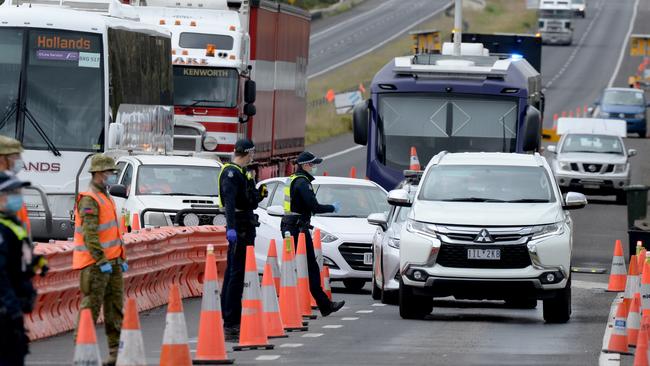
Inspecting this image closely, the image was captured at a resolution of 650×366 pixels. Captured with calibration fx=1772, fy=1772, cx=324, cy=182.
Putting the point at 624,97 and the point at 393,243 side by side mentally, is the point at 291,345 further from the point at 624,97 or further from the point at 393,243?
the point at 624,97

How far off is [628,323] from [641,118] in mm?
48854

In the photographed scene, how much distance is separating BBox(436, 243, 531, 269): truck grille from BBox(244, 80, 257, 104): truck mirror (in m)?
14.3

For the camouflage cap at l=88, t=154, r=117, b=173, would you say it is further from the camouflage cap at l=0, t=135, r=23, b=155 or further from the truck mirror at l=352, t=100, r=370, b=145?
the truck mirror at l=352, t=100, r=370, b=145

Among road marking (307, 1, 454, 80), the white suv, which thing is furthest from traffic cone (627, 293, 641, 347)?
road marking (307, 1, 454, 80)

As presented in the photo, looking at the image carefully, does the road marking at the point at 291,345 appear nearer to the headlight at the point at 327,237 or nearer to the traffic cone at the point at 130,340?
the traffic cone at the point at 130,340

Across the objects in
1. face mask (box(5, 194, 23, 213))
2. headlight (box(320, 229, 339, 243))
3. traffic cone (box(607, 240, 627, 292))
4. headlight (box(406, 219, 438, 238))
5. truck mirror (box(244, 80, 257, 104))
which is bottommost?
traffic cone (box(607, 240, 627, 292))

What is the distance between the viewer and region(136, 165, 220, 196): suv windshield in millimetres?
25219

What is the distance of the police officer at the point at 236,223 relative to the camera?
Answer: 16.5 metres

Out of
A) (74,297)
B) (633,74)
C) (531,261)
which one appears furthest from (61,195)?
(633,74)

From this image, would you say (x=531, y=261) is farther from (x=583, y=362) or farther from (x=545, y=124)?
(x=545, y=124)

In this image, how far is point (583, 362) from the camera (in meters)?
14.9

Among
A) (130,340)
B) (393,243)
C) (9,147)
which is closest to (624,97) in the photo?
(393,243)

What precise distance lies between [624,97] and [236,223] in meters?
50.3

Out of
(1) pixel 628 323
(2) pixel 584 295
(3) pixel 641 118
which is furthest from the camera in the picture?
(3) pixel 641 118
